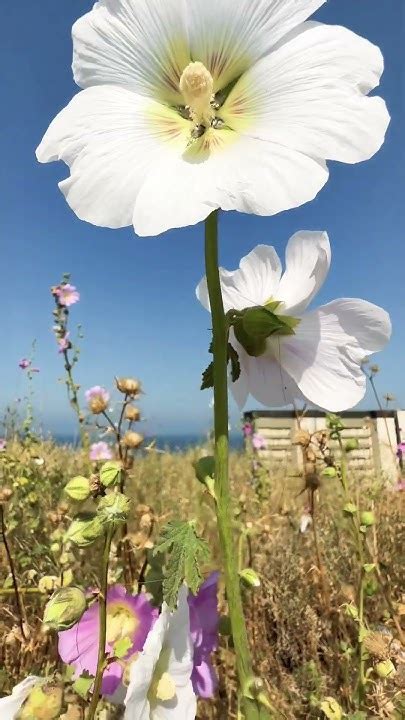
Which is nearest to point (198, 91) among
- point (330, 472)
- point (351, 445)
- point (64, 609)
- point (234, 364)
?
point (234, 364)

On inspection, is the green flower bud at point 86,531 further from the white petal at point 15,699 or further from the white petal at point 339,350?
the white petal at point 339,350

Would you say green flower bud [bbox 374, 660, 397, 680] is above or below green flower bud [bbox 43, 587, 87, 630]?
below

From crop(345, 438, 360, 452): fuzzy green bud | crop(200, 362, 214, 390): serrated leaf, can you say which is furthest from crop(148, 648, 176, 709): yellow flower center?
crop(345, 438, 360, 452): fuzzy green bud

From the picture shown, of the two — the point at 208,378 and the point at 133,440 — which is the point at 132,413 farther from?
the point at 208,378

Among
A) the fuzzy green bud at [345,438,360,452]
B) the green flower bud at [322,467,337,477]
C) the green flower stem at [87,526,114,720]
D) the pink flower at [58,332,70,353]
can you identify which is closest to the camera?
the green flower stem at [87,526,114,720]

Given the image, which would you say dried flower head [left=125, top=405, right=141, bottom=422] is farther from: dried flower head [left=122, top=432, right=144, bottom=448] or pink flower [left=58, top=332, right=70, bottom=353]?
pink flower [left=58, top=332, right=70, bottom=353]

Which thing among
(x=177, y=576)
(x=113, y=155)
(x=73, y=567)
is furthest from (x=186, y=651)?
(x=73, y=567)
